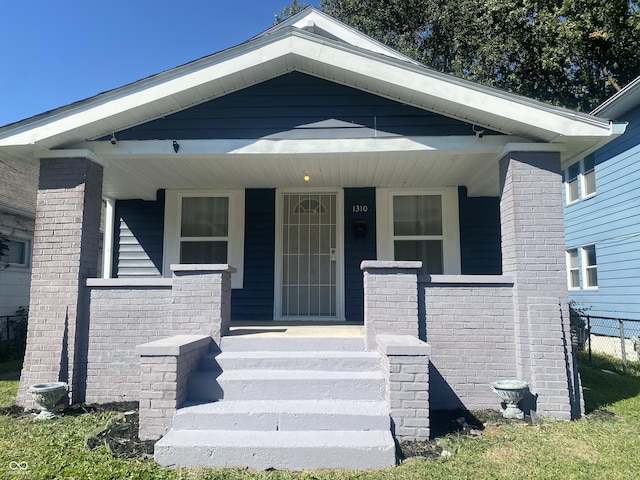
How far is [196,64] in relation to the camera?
487cm

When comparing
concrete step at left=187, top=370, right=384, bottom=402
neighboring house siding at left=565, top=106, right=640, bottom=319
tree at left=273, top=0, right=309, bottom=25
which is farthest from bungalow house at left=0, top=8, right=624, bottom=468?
tree at left=273, top=0, right=309, bottom=25

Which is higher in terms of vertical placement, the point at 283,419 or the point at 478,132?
the point at 478,132

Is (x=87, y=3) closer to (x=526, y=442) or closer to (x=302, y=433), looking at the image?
(x=302, y=433)

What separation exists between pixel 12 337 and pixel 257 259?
241 inches

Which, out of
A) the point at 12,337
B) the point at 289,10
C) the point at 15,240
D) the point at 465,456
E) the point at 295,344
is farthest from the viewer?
the point at 289,10

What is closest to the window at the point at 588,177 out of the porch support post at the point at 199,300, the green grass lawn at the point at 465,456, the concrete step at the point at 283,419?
the green grass lawn at the point at 465,456

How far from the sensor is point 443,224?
7238 millimetres

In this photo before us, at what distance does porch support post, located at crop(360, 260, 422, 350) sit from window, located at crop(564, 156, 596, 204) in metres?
9.02

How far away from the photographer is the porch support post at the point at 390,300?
4.68 metres

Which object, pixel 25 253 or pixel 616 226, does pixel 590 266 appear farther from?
pixel 25 253

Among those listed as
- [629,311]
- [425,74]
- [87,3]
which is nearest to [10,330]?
[87,3]

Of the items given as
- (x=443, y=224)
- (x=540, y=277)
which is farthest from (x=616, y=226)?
(x=540, y=277)

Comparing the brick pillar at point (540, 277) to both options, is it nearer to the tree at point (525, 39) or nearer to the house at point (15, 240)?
the house at point (15, 240)

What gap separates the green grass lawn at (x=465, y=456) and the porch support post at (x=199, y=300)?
124cm
